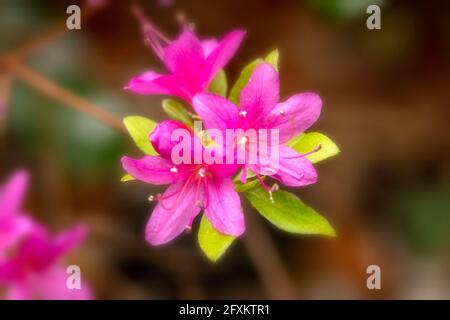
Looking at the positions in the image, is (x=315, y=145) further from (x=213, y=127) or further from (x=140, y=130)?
(x=140, y=130)

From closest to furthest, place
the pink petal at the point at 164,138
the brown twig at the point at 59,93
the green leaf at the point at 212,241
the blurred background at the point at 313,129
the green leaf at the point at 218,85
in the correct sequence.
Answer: the pink petal at the point at 164,138, the green leaf at the point at 212,241, the green leaf at the point at 218,85, the brown twig at the point at 59,93, the blurred background at the point at 313,129

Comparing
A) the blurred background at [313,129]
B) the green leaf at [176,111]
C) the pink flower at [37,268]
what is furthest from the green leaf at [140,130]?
the blurred background at [313,129]

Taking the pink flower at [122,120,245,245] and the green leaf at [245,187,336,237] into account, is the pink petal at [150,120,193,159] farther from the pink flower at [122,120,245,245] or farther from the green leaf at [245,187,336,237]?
the green leaf at [245,187,336,237]

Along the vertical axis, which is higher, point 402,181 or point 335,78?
point 335,78

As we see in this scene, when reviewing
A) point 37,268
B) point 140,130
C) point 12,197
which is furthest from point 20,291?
point 140,130

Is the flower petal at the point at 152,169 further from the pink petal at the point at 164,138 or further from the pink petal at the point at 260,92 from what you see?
the pink petal at the point at 260,92

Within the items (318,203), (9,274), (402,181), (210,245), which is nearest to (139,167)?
(210,245)

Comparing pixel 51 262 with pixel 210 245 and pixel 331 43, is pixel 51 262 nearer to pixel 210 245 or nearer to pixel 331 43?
pixel 210 245
